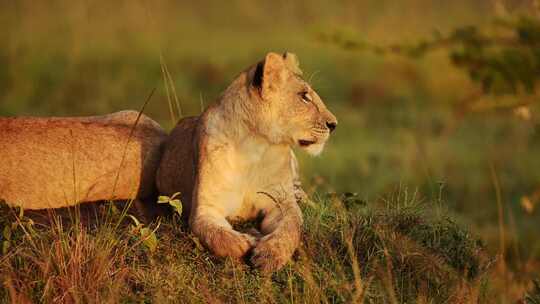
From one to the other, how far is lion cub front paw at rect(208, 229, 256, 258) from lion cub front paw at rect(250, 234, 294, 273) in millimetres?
44

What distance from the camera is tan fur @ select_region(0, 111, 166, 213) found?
198 inches

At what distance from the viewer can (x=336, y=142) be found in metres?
10.5

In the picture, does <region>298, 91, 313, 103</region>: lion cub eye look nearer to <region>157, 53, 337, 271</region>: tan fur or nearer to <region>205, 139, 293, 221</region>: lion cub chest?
<region>157, 53, 337, 271</region>: tan fur

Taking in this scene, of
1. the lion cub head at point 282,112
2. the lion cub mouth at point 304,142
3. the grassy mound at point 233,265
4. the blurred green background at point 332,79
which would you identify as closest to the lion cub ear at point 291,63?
the lion cub head at point 282,112

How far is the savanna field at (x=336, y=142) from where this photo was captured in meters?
4.00

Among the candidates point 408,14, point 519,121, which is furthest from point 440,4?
point 519,121

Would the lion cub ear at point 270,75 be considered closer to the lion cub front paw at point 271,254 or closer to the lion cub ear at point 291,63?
the lion cub ear at point 291,63

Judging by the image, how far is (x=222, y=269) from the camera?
423 cm

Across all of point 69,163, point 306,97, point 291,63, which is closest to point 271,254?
point 306,97

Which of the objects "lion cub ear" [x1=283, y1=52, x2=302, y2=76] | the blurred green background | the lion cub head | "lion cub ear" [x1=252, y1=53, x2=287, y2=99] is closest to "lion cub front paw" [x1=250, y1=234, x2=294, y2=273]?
the lion cub head

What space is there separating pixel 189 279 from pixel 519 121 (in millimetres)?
7558

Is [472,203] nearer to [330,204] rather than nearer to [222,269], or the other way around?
[330,204]

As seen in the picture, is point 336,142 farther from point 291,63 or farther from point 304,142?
point 304,142

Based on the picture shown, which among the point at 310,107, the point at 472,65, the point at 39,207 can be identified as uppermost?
the point at 472,65
